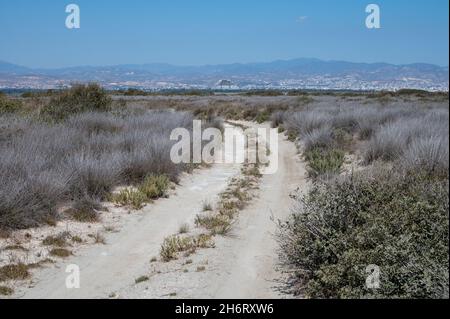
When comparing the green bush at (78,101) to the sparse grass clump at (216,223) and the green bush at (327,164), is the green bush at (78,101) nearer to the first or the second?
the green bush at (327,164)

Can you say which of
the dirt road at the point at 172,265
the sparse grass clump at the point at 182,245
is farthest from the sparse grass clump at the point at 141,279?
the sparse grass clump at the point at 182,245

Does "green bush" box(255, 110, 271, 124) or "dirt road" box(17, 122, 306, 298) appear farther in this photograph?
"green bush" box(255, 110, 271, 124)

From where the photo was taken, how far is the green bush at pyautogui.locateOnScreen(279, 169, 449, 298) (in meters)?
4.60

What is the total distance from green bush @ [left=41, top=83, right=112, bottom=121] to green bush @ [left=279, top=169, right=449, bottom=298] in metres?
14.1

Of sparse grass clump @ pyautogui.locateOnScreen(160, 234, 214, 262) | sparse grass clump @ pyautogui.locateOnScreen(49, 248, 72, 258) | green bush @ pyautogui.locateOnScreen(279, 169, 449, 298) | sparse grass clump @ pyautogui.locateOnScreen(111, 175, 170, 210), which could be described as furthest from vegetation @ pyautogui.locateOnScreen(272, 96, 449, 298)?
sparse grass clump @ pyautogui.locateOnScreen(111, 175, 170, 210)

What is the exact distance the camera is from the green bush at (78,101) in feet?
60.9

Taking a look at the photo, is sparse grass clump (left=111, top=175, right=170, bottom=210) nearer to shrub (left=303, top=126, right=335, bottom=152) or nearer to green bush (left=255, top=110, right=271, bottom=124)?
shrub (left=303, top=126, right=335, bottom=152)

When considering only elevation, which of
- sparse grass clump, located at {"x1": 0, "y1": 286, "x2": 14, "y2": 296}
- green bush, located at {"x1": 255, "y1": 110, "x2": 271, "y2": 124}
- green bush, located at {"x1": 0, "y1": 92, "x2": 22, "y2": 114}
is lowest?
sparse grass clump, located at {"x1": 0, "y1": 286, "x2": 14, "y2": 296}

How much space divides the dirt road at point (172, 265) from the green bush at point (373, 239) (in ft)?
1.81

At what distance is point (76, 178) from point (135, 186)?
1.75 metres

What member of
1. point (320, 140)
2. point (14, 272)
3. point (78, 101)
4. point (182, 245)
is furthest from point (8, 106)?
point (182, 245)

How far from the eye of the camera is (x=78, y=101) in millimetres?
19797
